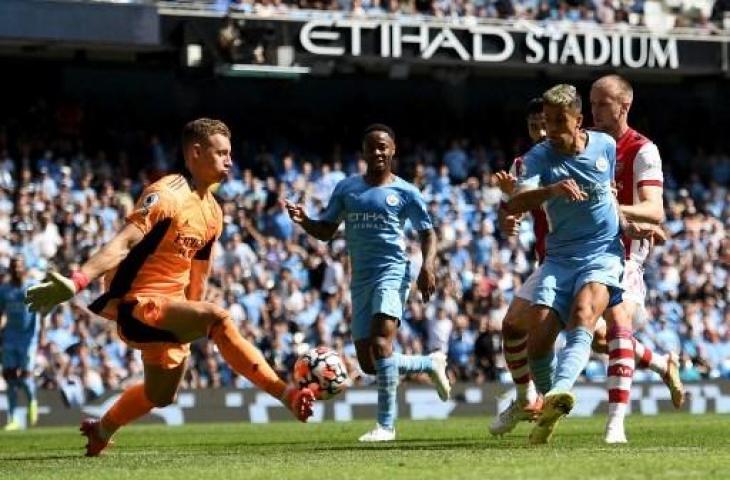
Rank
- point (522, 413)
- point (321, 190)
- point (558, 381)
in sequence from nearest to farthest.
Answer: point (558, 381) < point (522, 413) < point (321, 190)

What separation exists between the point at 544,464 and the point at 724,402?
17713 millimetres

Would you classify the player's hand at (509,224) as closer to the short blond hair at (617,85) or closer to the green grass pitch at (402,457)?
the short blond hair at (617,85)

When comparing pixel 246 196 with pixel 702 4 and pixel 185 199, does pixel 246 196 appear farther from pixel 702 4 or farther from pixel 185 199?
pixel 185 199

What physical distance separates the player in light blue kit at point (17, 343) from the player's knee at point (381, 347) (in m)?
9.21

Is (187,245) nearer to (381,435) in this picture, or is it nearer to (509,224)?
(509,224)

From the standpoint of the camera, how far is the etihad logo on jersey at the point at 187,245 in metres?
11.7

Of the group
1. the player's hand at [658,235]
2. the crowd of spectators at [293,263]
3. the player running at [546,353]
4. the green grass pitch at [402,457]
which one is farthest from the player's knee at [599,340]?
the crowd of spectators at [293,263]

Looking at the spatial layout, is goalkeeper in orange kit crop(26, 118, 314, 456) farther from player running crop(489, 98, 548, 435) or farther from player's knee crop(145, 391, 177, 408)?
player running crop(489, 98, 548, 435)

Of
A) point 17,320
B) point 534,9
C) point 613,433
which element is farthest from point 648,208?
point 534,9

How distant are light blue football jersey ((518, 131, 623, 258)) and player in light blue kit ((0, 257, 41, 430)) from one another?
12187 mm

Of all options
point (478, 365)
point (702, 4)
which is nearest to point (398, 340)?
point (478, 365)

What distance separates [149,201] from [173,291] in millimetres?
720

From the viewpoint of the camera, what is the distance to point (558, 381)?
11578 mm

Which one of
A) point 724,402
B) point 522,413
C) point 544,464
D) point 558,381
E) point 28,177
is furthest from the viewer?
point 28,177
